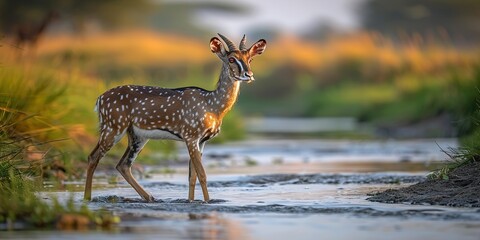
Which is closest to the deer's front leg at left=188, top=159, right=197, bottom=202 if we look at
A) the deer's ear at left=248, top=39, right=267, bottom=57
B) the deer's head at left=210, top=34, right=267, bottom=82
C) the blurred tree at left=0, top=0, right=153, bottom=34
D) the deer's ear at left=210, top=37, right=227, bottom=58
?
the deer's head at left=210, top=34, right=267, bottom=82

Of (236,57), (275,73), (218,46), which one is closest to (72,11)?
(275,73)

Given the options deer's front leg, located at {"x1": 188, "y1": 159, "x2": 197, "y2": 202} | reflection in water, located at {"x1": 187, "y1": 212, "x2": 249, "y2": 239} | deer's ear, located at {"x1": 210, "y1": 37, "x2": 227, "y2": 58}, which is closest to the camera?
reflection in water, located at {"x1": 187, "y1": 212, "x2": 249, "y2": 239}

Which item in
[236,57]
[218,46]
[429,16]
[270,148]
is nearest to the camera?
[236,57]

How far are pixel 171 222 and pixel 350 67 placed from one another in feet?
130

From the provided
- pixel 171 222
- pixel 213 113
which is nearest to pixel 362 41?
pixel 213 113

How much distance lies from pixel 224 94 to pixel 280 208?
2412 mm

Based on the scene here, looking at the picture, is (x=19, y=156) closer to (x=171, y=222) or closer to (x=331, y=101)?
(x=171, y=222)

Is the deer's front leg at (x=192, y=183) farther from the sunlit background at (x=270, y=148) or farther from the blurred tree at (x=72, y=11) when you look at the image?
the blurred tree at (x=72, y=11)

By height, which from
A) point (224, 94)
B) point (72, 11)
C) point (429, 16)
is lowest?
point (224, 94)

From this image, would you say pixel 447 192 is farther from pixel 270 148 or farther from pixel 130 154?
pixel 270 148

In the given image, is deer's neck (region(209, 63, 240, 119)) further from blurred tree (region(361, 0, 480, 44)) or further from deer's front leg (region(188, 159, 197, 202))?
blurred tree (region(361, 0, 480, 44))

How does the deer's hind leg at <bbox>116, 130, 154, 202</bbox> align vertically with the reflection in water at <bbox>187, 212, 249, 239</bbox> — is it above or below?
above

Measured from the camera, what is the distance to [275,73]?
188ft

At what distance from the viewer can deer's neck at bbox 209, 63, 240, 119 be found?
15492mm
